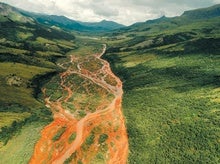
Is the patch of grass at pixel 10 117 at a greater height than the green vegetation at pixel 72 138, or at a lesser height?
greater

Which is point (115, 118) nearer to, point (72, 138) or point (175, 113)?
point (72, 138)

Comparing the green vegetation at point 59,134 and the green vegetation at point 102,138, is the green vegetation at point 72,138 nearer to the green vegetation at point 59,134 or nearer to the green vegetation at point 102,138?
the green vegetation at point 59,134

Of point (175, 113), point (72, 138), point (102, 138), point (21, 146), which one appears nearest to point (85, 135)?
point (72, 138)

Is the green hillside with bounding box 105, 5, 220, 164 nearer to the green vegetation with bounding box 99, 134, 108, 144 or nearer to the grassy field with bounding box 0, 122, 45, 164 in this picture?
the green vegetation with bounding box 99, 134, 108, 144

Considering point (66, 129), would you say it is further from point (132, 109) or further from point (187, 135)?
point (187, 135)

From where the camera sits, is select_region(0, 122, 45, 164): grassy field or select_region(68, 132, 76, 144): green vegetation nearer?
select_region(0, 122, 45, 164): grassy field

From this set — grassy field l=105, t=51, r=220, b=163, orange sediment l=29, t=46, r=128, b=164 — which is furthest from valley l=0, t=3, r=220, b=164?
grassy field l=105, t=51, r=220, b=163

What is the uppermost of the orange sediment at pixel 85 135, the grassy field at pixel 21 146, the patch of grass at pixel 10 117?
the patch of grass at pixel 10 117

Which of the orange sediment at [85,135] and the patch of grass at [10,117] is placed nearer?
the orange sediment at [85,135]

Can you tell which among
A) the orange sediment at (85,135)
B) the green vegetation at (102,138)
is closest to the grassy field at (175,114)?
the orange sediment at (85,135)
